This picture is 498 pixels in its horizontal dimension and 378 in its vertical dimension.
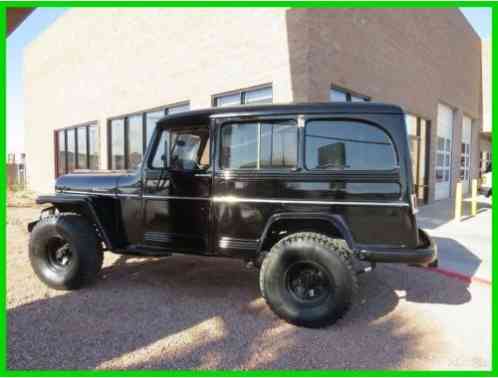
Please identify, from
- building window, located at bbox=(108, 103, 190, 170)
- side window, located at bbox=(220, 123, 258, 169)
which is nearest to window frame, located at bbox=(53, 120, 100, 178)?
building window, located at bbox=(108, 103, 190, 170)

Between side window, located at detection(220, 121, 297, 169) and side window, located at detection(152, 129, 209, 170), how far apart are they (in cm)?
34

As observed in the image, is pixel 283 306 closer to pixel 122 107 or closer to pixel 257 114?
pixel 257 114

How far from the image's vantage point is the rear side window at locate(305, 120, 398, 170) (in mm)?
3258

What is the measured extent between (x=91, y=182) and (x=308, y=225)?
2735mm

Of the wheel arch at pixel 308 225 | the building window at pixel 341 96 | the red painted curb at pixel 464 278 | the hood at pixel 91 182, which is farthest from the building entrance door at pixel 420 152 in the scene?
the hood at pixel 91 182

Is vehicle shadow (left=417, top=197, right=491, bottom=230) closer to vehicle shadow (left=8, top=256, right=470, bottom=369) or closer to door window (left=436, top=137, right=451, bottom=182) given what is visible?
door window (left=436, top=137, right=451, bottom=182)

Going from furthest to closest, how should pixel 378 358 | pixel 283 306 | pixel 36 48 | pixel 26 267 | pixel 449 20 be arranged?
pixel 36 48 → pixel 449 20 → pixel 26 267 → pixel 283 306 → pixel 378 358

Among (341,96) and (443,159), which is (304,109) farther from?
(443,159)

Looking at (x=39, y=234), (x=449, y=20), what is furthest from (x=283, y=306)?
(x=449, y=20)

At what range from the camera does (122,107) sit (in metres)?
11.7

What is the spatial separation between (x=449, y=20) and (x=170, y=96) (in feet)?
40.4

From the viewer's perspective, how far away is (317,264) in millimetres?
3205

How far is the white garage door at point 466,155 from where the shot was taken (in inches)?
682

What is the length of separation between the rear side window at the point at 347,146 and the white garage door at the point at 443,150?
11.8 m
